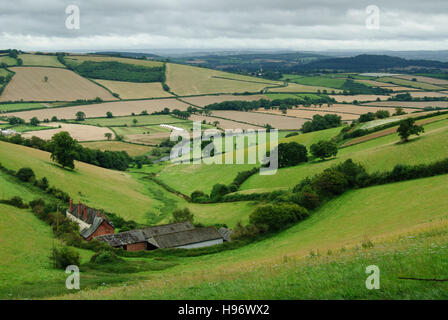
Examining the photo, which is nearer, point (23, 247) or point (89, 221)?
point (23, 247)

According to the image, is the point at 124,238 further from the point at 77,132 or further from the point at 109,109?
the point at 109,109

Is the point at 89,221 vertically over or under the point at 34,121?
under

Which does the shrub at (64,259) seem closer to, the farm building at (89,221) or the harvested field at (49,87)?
the farm building at (89,221)

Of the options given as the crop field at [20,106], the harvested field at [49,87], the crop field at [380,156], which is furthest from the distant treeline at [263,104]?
the crop field at [380,156]

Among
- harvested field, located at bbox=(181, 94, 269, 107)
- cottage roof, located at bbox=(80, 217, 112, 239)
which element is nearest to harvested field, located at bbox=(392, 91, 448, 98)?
harvested field, located at bbox=(181, 94, 269, 107)

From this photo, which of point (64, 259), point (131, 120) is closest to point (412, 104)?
point (131, 120)

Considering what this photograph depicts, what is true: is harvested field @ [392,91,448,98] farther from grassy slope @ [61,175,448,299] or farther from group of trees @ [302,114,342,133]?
grassy slope @ [61,175,448,299]
